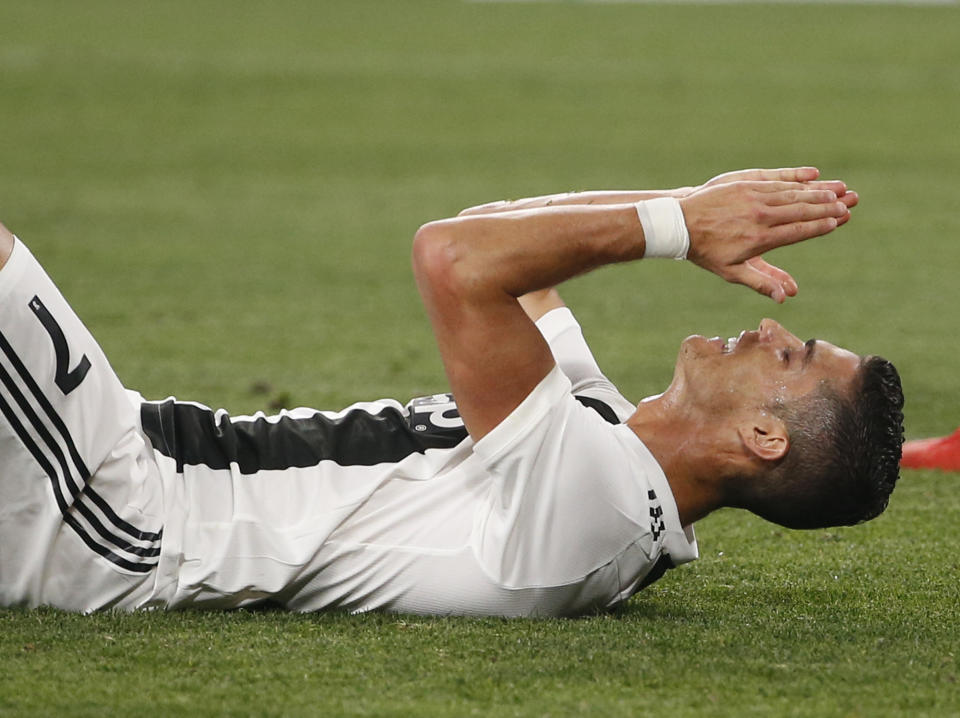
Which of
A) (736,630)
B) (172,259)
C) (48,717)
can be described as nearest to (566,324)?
(736,630)

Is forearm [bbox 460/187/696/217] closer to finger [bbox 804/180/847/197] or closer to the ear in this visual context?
finger [bbox 804/180/847/197]

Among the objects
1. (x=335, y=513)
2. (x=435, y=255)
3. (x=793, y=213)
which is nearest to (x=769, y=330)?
(x=793, y=213)

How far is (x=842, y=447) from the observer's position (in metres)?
2.90

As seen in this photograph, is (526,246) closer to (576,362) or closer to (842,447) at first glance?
(576,362)

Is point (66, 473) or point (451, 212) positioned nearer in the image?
point (66, 473)

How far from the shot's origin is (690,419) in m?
2.95

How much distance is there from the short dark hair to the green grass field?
0.27 metres

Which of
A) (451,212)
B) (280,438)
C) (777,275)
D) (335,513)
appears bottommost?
(451,212)

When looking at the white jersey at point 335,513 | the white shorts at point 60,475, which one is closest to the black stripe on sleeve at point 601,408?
the white jersey at point 335,513

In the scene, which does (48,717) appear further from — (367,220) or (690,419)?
(367,220)

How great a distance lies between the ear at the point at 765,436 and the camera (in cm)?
289

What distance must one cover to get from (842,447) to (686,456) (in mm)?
299

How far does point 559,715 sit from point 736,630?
64cm

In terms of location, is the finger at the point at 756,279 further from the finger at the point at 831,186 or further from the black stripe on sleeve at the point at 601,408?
the black stripe on sleeve at the point at 601,408
